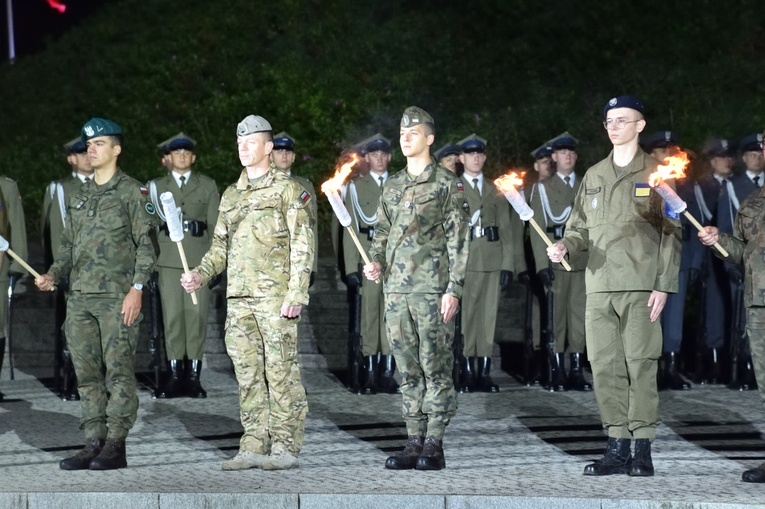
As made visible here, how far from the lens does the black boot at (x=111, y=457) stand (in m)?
8.78

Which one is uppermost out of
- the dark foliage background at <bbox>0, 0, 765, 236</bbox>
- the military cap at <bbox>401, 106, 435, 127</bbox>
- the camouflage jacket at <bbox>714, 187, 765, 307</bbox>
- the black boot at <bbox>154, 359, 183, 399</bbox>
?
the dark foliage background at <bbox>0, 0, 765, 236</bbox>

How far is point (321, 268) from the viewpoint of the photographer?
15297 millimetres

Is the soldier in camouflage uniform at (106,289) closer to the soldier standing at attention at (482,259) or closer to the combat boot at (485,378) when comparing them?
the combat boot at (485,378)

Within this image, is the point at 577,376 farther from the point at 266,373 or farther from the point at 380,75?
the point at 380,75

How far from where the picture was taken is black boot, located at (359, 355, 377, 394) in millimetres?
12609

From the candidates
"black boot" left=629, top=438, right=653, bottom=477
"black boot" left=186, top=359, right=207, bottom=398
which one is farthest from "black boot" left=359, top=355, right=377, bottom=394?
"black boot" left=629, top=438, right=653, bottom=477

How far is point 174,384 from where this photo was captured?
12.5 m

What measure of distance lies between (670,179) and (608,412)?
1424 mm

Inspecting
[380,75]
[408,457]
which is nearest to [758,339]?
[408,457]

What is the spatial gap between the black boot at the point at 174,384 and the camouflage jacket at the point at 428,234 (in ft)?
13.2

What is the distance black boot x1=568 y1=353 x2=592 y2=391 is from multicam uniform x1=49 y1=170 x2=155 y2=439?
15.9 feet

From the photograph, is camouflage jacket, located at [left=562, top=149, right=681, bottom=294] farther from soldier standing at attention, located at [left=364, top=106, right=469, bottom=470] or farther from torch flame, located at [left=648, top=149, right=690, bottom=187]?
soldier standing at attention, located at [left=364, top=106, right=469, bottom=470]

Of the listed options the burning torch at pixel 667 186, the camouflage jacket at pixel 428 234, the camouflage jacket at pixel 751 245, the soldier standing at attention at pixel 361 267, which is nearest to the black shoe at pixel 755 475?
the camouflage jacket at pixel 751 245

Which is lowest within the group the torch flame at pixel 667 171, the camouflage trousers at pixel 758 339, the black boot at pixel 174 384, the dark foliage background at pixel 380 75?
the black boot at pixel 174 384
